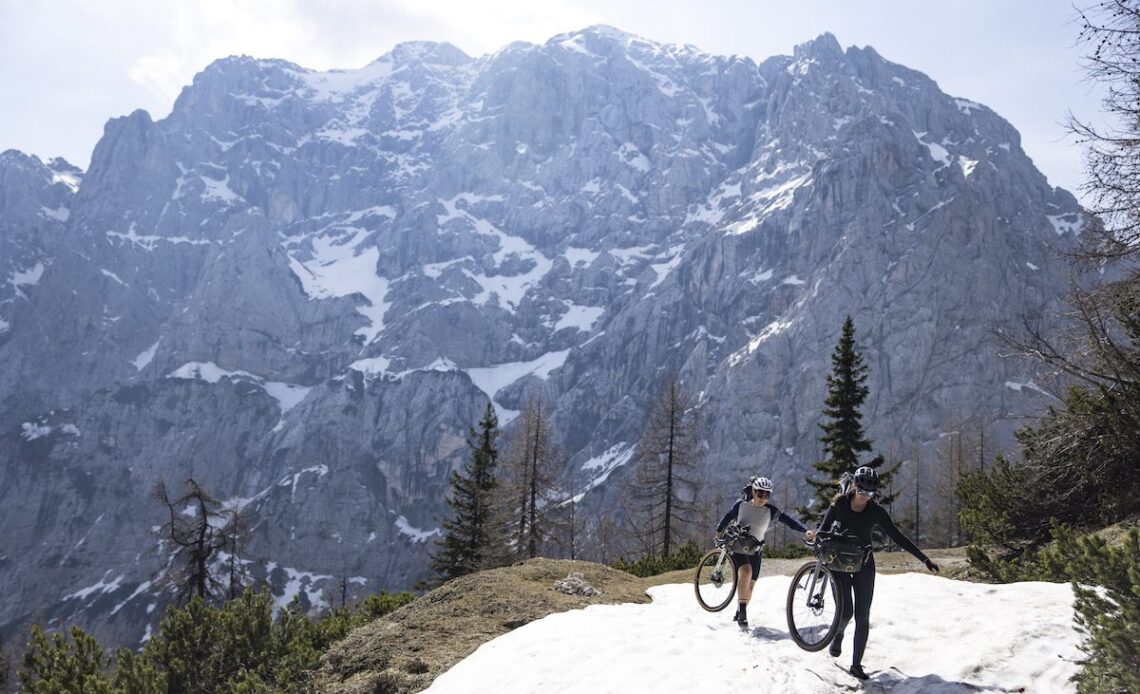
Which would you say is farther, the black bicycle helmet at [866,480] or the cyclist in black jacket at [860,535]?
the black bicycle helmet at [866,480]

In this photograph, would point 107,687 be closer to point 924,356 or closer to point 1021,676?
point 1021,676

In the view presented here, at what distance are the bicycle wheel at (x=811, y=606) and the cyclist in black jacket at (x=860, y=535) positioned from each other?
0.27m

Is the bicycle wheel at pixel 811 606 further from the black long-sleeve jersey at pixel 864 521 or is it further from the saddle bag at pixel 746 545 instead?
the saddle bag at pixel 746 545

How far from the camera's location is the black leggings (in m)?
8.16

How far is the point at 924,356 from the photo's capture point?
130750mm

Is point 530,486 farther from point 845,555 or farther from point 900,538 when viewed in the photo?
point 900,538

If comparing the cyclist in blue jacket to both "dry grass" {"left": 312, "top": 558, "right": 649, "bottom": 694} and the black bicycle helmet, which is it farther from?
"dry grass" {"left": 312, "top": 558, "right": 649, "bottom": 694}

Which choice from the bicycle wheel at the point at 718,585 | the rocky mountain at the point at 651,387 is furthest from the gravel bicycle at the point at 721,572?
the rocky mountain at the point at 651,387

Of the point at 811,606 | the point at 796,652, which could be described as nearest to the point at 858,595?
the point at 811,606

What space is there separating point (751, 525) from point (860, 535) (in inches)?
110

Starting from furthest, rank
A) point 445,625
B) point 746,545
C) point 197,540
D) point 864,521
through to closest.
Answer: point 197,540 < point 445,625 < point 746,545 < point 864,521

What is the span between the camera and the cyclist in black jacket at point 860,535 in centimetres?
828

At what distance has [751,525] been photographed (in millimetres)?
11273

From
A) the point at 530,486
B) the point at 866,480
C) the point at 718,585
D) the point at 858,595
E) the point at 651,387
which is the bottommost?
the point at 718,585
